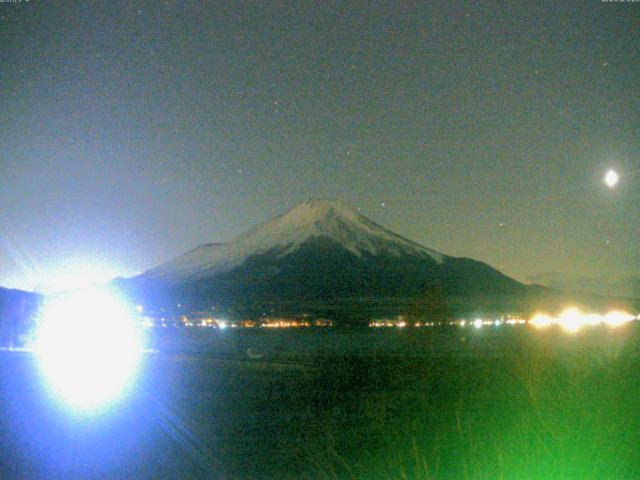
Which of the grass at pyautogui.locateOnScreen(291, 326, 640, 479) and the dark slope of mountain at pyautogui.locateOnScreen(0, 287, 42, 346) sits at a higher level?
the dark slope of mountain at pyautogui.locateOnScreen(0, 287, 42, 346)

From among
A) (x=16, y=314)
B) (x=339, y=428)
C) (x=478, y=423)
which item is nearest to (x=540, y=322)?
(x=16, y=314)

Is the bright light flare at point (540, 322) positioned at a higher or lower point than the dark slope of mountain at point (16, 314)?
higher

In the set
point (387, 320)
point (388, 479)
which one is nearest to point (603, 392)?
point (388, 479)

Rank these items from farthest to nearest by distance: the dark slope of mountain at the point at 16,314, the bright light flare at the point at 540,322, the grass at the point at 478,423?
the bright light flare at the point at 540,322, the dark slope of mountain at the point at 16,314, the grass at the point at 478,423

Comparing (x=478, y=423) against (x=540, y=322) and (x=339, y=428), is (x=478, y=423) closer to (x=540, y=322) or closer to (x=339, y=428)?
(x=339, y=428)

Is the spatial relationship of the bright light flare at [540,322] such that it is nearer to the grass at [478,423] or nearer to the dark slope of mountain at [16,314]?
the dark slope of mountain at [16,314]

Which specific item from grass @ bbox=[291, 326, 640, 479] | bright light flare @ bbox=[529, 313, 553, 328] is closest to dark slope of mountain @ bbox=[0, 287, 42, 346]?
grass @ bbox=[291, 326, 640, 479]

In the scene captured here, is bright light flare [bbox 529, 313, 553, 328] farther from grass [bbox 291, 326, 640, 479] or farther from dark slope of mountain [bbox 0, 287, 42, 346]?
grass [bbox 291, 326, 640, 479]

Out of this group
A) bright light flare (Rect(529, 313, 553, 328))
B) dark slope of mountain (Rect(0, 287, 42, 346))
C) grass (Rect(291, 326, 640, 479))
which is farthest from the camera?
bright light flare (Rect(529, 313, 553, 328))

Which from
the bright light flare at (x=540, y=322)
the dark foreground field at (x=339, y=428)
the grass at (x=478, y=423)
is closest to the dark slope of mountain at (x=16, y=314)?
the dark foreground field at (x=339, y=428)
